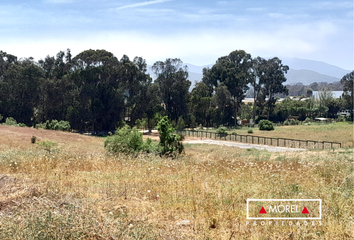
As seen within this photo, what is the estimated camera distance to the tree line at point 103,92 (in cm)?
5381

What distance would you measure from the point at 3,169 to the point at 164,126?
9.36 metres

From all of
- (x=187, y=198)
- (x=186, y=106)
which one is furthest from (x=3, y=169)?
(x=186, y=106)

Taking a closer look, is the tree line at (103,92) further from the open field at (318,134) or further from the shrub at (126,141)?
the shrub at (126,141)

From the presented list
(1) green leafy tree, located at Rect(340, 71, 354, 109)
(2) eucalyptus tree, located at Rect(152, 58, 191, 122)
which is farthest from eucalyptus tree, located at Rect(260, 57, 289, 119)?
(2) eucalyptus tree, located at Rect(152, 58, 191, 122)

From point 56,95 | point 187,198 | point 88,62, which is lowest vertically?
point 187,198

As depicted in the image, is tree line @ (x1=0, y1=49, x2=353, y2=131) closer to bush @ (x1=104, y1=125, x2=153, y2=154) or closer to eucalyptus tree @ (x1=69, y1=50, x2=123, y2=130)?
eucalyptus tree @ (x1=69, y1=50, x2=123, y2=130)

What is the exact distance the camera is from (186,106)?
72.3 m

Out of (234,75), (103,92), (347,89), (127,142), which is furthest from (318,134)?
(347,89)

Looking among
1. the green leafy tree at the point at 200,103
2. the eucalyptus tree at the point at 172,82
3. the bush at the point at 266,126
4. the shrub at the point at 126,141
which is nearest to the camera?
the shrub at the point at 126,141

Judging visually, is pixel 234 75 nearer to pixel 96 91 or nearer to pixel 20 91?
pixel 96 91

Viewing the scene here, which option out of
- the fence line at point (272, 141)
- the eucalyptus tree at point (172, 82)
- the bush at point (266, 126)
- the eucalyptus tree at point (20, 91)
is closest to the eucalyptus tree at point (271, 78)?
the bush at point (266, 126)

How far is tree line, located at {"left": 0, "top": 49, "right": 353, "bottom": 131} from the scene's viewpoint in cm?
5381

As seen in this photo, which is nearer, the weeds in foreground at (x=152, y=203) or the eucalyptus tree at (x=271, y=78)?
the weeds in foreground at (x=152, y=203)

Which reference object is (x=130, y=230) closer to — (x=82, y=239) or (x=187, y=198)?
(x=82, y=239)
